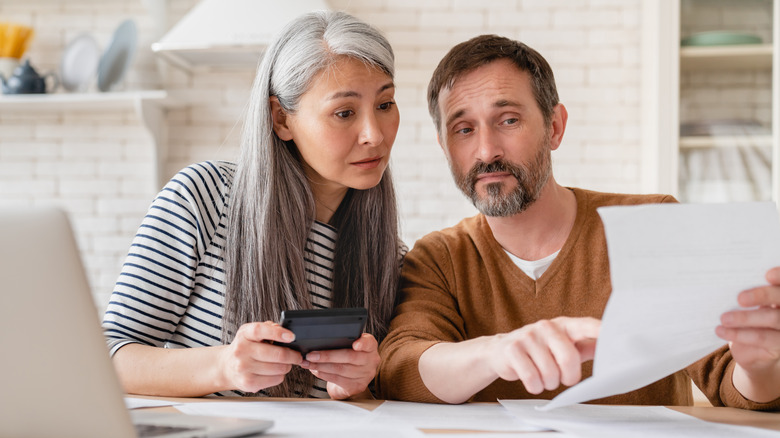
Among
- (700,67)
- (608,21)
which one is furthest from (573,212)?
(608,21)

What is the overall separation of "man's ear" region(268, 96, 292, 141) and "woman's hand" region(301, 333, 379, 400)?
566 mm

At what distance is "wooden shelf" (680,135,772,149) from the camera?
9.39 ft

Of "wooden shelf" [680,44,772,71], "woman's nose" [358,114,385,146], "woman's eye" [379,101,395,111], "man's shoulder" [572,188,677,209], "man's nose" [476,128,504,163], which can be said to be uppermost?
"wooden shelf" [680,44,772,71]

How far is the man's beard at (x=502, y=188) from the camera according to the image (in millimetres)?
1622

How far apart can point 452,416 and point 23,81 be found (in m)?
2.54

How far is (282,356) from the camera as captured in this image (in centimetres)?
110

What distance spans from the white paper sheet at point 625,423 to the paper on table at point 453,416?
0.9 inches

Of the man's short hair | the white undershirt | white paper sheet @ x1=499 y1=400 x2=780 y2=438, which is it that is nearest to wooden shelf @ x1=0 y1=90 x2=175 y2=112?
the man's short hair

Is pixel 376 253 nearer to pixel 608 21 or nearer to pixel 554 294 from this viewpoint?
pixel 554 294

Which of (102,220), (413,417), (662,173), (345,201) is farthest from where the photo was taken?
(102,220)

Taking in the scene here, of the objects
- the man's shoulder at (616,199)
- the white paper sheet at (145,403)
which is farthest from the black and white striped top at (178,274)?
the man's shoulder at (616,199)

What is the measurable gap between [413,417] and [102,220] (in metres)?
2.45

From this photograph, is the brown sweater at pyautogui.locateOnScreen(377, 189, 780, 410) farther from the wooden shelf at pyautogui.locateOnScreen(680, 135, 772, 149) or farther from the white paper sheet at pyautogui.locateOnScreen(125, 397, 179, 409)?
the wooden shelf at pyautogui.locateOnScreen(680, 135, 772, 149)

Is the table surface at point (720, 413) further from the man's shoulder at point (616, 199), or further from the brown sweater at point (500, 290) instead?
the man's shoulder at point (616, 199)
